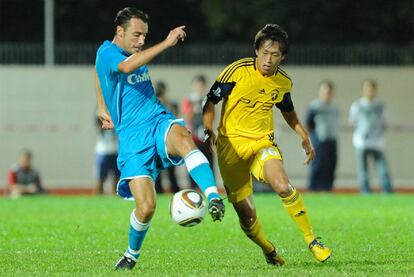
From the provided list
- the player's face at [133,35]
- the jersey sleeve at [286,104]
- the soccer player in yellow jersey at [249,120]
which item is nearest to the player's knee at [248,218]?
the soccer player in yellow jersey at [249,120]

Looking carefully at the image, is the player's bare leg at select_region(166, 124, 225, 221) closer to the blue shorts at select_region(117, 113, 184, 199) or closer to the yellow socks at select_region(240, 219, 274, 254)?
the blue shorts at select_region(117, 113, 184, 199)

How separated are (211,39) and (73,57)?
4.94 meters

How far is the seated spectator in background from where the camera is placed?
2475 centimetres

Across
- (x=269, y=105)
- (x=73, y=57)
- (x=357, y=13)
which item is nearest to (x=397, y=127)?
(x=357, y=13)

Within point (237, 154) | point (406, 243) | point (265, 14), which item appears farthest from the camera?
point (265, 14)

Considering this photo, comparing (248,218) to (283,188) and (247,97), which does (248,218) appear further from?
(247,97)

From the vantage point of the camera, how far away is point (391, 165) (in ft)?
100.0

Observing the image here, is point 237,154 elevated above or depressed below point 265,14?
above

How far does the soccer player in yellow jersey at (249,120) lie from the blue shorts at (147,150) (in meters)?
0.81

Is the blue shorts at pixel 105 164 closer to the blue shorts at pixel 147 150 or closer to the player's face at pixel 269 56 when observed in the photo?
the player's face at pixel 269 56

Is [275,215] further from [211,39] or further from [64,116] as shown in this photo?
[211,39]

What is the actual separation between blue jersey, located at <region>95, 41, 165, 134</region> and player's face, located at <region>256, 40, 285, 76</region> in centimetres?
110

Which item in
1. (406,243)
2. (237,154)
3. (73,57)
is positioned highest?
Answer: (237,154)

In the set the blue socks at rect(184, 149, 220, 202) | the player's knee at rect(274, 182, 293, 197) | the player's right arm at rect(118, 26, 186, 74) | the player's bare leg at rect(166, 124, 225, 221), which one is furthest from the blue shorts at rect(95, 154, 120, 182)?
the blue socks at rect(184, 149, 220, 202)
